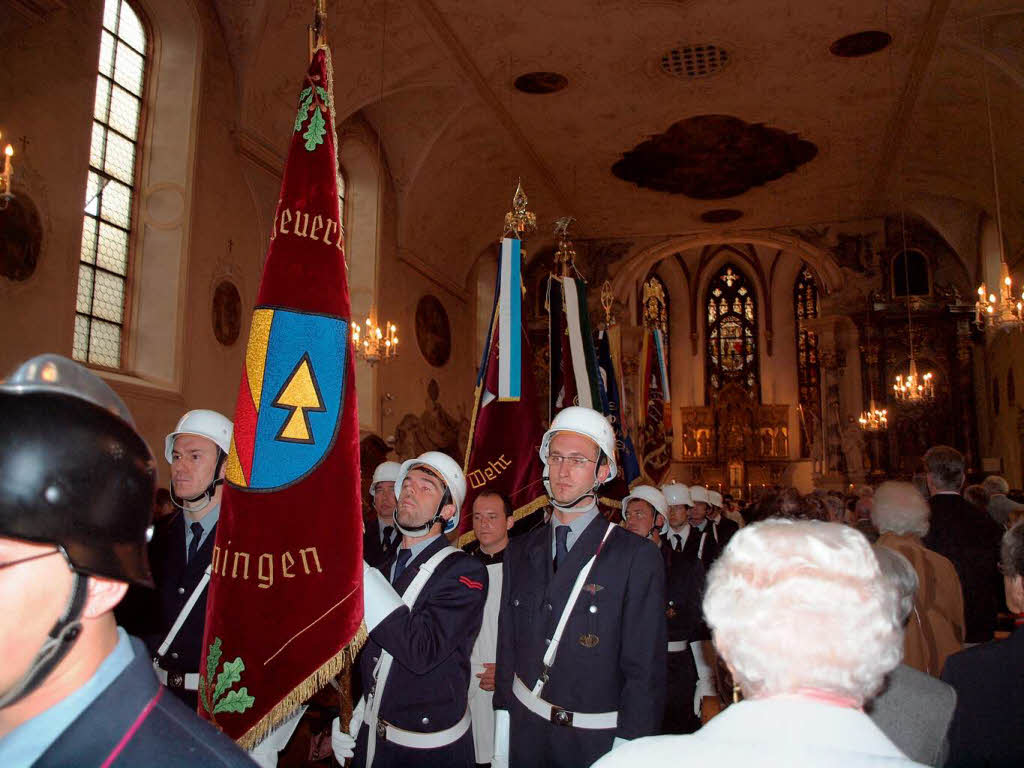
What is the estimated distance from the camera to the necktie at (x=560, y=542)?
3.27 m

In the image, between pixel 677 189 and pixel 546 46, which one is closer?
pixel 546 46

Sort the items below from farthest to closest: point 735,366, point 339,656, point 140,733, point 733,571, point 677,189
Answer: point 735,366, point 677,189, point 339,656, point 733,571, point 140,733

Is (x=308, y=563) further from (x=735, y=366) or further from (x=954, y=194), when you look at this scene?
(x=735, y=366)

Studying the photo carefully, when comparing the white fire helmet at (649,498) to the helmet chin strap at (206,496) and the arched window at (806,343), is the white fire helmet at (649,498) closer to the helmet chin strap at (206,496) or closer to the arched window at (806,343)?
the helmet chin strap at (206,496)

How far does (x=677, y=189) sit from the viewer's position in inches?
711

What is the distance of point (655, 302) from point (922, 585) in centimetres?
2557

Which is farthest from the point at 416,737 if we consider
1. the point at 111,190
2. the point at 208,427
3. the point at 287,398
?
the point at 111,190

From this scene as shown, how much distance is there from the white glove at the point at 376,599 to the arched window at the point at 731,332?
2741 cm

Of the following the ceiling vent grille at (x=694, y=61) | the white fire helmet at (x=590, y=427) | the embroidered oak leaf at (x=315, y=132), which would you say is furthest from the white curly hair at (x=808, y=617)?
the ceiling vent grille at (x=694, y=61)

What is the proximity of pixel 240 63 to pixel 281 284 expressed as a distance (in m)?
8.56

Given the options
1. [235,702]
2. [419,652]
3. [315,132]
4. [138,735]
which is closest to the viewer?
[138,735]

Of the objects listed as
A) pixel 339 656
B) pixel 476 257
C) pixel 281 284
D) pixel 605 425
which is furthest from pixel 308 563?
pixel 476 257

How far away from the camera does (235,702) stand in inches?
101

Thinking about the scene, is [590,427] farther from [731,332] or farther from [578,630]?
[731,332]
